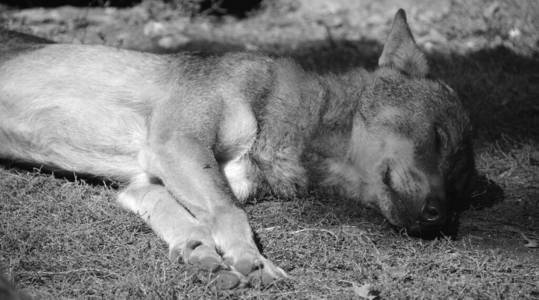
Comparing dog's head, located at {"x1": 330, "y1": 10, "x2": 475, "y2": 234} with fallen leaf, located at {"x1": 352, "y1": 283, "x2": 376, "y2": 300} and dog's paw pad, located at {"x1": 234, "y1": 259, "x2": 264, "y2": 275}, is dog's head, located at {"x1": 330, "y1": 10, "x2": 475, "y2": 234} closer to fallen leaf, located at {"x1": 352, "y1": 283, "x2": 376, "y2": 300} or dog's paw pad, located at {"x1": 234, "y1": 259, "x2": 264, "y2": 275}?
fallen leaf, located at {"x1": 352, "y1": 283, "x2": 376, "y2": 300}

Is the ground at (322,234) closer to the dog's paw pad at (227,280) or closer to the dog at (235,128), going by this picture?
the dog's paw pad at (227,280)

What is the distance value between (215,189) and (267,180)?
0.70m

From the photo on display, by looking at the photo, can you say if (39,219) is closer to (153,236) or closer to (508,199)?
(153,236)

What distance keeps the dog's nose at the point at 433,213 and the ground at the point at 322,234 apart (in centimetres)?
18

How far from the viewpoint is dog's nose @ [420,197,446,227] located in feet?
15.3

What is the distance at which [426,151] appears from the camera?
491cm

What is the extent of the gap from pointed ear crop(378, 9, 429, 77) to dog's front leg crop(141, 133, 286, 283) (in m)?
1.84

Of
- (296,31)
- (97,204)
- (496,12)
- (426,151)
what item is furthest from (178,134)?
(496,12)

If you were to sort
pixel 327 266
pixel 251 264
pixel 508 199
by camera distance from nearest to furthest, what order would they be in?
pixel 251 264 < pixel 327 266 < pixel 508 199

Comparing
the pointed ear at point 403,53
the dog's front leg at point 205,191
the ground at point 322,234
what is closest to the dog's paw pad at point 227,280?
the ground at point 322,234

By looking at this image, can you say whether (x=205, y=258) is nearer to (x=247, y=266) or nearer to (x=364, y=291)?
(x=247, y=266)

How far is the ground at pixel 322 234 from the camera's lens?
3.97m

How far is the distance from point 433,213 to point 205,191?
162 cm

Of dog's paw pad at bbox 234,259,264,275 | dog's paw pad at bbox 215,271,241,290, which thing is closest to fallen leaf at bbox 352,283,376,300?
dog's paw pad at bbox 234,259,264,275
